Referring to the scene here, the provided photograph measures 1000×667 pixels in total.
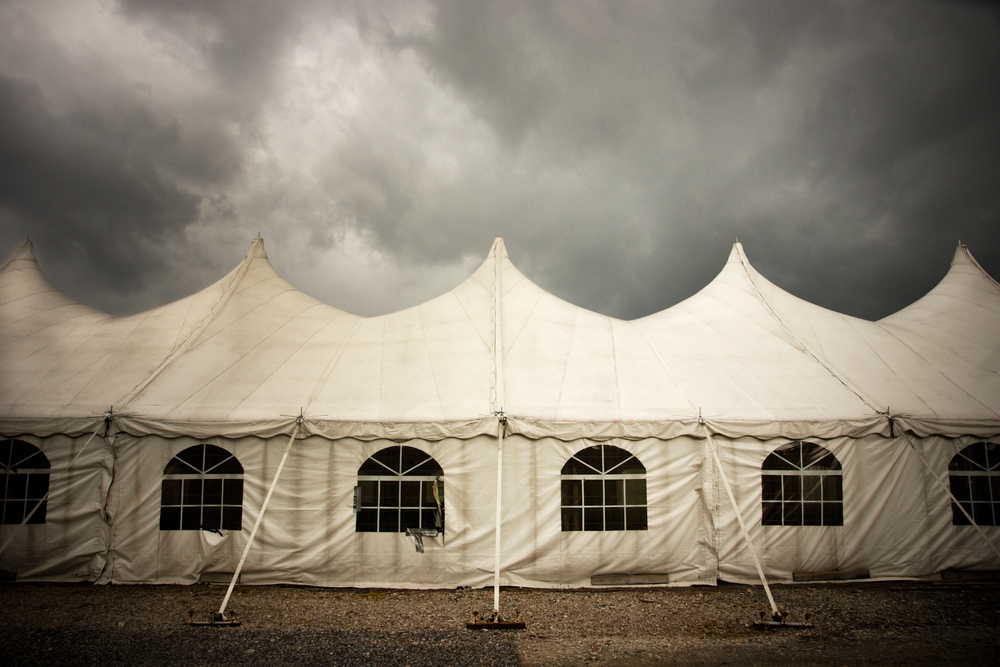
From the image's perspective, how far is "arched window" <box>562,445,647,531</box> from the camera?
22.6 ft

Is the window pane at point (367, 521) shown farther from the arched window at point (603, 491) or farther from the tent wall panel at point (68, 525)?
the tent wall panel at point (68, 525)

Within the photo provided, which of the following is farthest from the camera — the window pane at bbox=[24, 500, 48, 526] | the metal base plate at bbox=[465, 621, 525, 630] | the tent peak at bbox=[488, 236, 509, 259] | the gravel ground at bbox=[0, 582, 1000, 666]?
the tent peak at bbox=[488, 236, 509, 259]

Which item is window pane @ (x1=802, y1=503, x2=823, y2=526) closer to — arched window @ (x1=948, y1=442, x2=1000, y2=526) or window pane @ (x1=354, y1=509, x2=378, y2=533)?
arched window @ (x1=948, y1=442, x2=1000, y2=526)

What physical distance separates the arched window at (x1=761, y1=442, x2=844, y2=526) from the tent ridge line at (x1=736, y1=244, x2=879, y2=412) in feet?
3.20

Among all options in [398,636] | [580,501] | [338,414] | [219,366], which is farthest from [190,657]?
[580,501]

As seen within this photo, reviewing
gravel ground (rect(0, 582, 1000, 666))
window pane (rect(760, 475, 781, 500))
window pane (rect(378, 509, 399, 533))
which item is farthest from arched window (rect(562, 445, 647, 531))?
window pane (rect(378, 509, 399, 533))

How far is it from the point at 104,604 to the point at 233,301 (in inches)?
176

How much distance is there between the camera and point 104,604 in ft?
20.1

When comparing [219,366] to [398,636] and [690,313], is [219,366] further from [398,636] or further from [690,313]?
[690,313]

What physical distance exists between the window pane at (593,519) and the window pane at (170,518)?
527 cm

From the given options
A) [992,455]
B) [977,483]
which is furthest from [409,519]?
[992,455]

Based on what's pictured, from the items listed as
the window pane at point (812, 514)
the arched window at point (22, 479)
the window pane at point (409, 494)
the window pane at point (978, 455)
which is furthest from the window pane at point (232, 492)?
the window pane at point (978, 455)

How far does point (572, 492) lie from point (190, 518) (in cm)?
497

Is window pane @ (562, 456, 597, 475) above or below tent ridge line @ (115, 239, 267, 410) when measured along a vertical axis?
below
